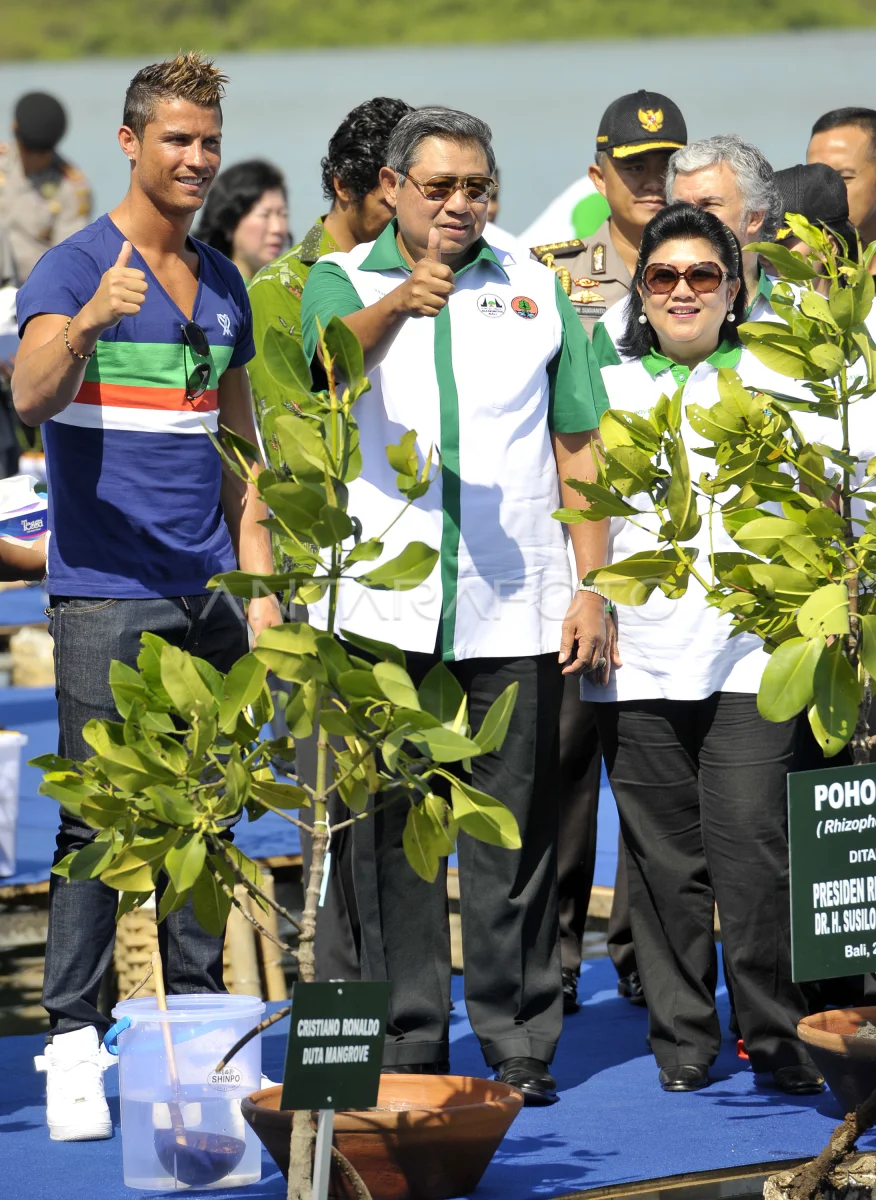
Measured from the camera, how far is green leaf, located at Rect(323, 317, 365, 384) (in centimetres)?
234

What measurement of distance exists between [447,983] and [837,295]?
140 cm

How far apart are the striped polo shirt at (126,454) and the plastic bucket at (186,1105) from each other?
71cm

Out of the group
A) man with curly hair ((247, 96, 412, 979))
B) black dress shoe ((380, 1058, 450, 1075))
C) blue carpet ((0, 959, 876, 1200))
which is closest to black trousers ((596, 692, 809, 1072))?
blue carpet ((0, 959, 876, 1200))

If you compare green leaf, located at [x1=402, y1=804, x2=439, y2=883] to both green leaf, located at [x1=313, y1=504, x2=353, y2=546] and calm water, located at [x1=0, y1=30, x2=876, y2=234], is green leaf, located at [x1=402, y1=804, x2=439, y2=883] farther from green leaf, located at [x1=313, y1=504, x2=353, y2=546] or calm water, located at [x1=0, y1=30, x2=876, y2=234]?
calm water, located at [x1=0, y1=30, x2=876, y2=234]

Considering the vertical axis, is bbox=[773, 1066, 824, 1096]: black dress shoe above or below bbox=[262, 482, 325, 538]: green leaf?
below

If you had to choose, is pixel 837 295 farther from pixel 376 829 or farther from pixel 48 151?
pixel 48 151

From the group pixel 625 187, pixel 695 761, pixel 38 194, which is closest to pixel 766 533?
pixel 695 761

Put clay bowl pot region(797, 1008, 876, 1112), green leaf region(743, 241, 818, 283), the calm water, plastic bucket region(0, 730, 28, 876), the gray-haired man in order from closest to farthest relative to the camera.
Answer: green leaf region(743, 241, 818, 283), clay bowl pot region(797, 1008, 876, 1112), the gray-haired man, plastic bucket region(0, 730, 28, 876), the calm water

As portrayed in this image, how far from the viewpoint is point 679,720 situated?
334 centimetres

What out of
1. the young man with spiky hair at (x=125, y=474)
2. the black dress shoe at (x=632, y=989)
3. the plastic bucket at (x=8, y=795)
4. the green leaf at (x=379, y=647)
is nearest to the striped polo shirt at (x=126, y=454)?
the young man with spiky hair at (x=125, y=474)

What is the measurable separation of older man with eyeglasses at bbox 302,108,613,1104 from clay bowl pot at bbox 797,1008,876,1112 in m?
0.52

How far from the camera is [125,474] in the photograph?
10.2ft

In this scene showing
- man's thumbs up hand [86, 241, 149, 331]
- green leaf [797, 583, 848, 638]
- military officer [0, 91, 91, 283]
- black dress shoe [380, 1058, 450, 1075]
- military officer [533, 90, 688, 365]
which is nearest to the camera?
green leaf [797, 583, 848, 638]

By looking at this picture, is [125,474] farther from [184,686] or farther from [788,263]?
[788,263]
